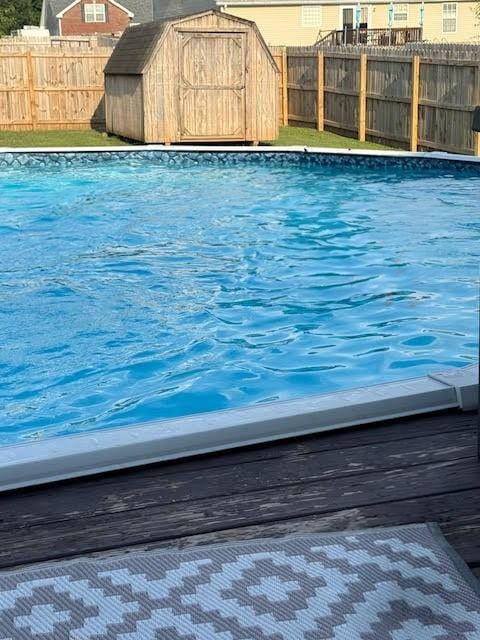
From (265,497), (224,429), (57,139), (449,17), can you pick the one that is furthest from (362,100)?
(449,17)

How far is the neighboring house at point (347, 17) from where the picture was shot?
33281mm

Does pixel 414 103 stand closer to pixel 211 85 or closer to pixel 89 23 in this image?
pixel 211 85

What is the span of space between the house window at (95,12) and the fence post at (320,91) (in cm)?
3173

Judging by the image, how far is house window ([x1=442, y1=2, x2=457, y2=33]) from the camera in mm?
35125

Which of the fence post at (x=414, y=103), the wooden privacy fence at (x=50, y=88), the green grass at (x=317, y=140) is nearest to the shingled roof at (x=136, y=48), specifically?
the wooden privacy fence at (x=50, y=88)

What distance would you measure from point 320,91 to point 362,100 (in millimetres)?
1849

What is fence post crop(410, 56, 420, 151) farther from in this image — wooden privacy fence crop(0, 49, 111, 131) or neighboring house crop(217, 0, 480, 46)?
neighboring house crop(217, 0, 480, 46)

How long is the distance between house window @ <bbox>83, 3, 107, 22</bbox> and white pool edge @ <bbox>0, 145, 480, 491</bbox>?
46314 millimetres

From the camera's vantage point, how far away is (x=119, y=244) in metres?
9.58

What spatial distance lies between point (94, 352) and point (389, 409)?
367 cm

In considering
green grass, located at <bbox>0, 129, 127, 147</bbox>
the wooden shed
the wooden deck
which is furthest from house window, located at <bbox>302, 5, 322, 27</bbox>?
the wooden deck

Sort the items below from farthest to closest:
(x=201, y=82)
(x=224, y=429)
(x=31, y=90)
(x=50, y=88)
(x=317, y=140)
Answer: (x=50, y=88)
(x=31, y=90)
(x=317, y=140)
(x=201, y=82)
(x=224, y=429)

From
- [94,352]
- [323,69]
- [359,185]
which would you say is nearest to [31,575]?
[94,352]

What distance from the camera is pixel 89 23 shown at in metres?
46.3
